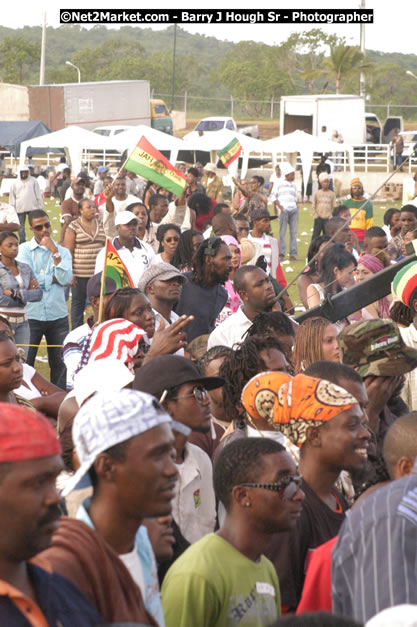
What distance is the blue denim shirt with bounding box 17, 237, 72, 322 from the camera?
884cm

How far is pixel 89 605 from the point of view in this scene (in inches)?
93.6

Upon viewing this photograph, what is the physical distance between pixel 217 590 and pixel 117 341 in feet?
8.62

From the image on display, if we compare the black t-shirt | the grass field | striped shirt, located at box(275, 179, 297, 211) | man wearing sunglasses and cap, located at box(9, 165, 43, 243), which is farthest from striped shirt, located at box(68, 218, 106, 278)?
striped shirt, located at box(275, 179, 297, 211)

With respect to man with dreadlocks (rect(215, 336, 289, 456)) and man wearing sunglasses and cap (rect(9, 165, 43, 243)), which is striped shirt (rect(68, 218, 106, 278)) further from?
man wearing sunglasses and cap (rect(9, 165, 43, 243))

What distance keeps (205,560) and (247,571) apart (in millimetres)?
155

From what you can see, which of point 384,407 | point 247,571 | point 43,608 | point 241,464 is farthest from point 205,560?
point 384,407

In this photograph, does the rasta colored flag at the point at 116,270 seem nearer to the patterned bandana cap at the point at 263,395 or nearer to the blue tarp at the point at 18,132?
the patterned bandana cap at the point at 263,395

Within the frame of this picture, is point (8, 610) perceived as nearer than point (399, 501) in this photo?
Yes

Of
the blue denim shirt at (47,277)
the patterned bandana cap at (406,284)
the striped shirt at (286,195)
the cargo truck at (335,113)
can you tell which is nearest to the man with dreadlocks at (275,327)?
the patterned bandana cap at (406,284)

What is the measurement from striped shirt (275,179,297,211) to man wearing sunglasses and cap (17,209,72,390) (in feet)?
38.1

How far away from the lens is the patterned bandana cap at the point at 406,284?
5930 mm

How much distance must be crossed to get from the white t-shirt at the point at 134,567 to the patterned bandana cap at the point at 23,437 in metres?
0.53

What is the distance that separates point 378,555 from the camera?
2641 mm

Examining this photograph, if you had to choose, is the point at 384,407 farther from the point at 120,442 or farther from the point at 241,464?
the point at 120,442
